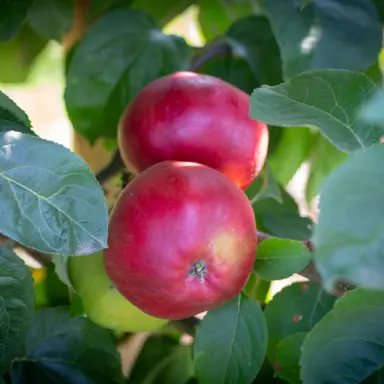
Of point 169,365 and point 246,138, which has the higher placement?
point 246,138

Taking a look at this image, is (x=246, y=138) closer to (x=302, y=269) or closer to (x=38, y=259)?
(x=302, y=269)

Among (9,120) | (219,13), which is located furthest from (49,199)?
(219,13)

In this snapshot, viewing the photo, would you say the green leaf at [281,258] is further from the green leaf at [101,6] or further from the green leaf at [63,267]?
the green leaf at [101,6]

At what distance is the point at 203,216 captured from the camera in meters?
0.30

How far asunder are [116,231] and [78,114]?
0.18 meters

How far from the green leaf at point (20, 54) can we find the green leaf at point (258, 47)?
188 millimetres

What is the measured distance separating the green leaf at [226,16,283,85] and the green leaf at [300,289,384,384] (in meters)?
0.27

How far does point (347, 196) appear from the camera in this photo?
0.17m

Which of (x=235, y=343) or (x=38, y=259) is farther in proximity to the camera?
(x=38, y=259)

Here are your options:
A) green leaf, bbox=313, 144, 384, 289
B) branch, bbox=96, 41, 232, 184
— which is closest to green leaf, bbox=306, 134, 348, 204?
branch, bbox=96, 41, 232, 184

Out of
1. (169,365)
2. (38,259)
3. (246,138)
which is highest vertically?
(246,138)

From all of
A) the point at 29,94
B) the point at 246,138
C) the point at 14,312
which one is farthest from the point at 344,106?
the point at 29,94

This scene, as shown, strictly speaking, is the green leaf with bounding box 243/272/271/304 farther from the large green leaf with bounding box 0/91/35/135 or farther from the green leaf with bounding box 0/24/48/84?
the green leaf with bounding box 0/24/48/84

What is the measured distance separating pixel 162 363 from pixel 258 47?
28cm
